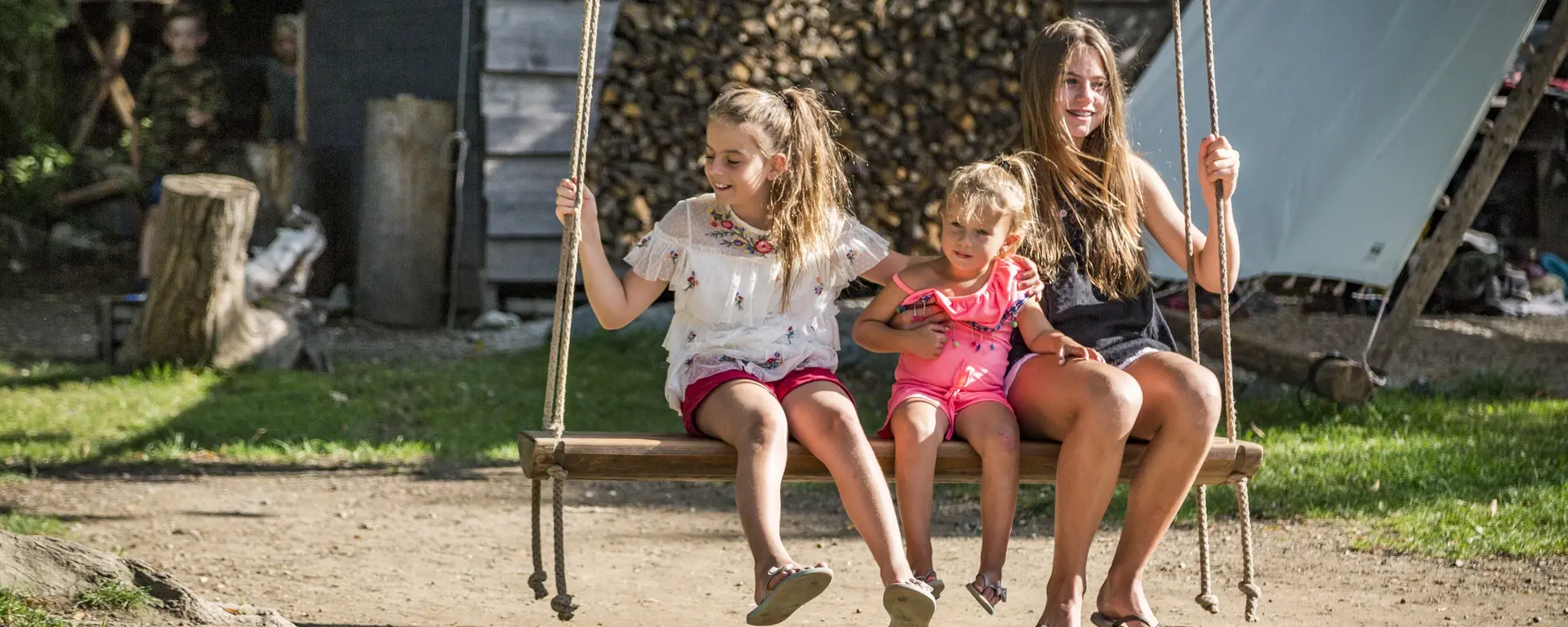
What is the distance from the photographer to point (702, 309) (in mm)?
3018

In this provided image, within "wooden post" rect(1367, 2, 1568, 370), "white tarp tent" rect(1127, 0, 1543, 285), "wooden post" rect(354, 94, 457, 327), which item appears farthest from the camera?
"wooden post" rect(354, 94, 457, 327)

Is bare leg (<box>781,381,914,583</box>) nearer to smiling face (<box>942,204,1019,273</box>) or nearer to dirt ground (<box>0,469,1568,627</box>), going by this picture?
smiling face (<box>942,204,1019,273</box>)

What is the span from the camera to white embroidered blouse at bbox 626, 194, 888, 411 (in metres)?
2.97

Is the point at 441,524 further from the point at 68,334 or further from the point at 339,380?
the point at 68,334

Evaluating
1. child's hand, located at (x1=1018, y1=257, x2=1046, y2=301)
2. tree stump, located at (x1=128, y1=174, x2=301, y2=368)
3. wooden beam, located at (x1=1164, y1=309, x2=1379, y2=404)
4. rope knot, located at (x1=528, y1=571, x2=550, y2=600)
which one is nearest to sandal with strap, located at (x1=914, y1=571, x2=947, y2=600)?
child's hand, located at (x1=1018, y1=257, x2=1046, y2=301)

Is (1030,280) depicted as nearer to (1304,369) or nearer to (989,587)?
(989,587)

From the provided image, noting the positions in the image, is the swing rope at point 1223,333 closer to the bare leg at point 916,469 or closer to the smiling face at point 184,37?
the bare leg at point 916,469

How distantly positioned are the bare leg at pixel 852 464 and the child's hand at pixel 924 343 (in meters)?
0.17

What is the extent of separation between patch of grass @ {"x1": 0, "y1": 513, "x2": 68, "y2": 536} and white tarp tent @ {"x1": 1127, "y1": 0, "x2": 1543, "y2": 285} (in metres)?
3.63

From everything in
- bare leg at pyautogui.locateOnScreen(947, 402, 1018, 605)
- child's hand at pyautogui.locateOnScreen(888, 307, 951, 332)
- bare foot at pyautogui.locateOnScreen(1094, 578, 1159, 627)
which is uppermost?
child's hand at pyautogui.locateOnScreen(888, 307, 951, 332)

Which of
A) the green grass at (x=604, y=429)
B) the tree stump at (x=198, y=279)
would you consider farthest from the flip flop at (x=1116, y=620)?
the tree stump at (x=198, y=279)

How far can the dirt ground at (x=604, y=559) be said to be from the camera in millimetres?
3311

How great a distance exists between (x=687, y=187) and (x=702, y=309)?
201 inches

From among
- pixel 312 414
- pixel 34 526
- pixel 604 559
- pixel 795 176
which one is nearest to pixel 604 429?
pixel 312 414
